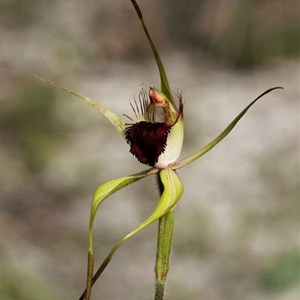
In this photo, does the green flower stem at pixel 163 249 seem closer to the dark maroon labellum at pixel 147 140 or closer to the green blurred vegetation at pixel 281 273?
the dark maroon labellum at pixel 147 140

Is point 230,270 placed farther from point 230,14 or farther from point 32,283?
point 230,14

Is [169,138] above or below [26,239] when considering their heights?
below

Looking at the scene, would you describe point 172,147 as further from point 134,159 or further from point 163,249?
point 134,159

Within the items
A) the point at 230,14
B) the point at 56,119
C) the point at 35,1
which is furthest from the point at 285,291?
the point at 35,1

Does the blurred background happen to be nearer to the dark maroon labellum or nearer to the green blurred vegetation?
the green blurred vegetation

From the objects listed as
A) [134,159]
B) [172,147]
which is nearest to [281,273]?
[134,159]

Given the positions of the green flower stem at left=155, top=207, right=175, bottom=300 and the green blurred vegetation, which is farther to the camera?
the green blurred vegetation

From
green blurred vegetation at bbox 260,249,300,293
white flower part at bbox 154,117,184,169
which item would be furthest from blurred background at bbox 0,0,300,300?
white flower part at bbox 154,117,184,169
